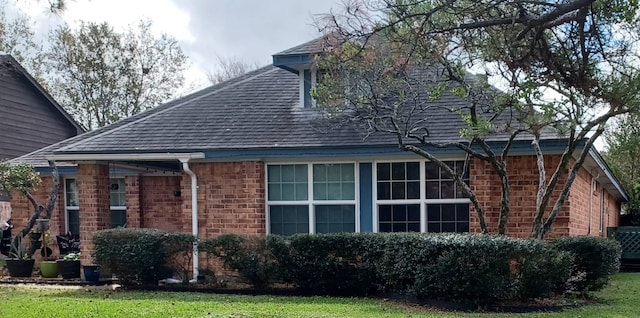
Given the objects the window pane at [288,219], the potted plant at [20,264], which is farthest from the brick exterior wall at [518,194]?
the potted plant at [20,264]

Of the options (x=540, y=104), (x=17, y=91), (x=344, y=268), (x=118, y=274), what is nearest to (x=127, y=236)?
(x=118, y=274)

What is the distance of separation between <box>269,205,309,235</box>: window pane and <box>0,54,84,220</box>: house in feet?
37.4

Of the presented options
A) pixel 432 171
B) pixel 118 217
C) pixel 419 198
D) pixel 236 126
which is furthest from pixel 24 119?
pixel 432 171

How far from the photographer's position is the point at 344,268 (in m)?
9.75

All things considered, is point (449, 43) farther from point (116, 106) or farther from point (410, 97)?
point (116, 106)

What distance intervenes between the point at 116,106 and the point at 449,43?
86.6 ft

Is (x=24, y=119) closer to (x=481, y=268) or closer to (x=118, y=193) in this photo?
(x=118, y=193)

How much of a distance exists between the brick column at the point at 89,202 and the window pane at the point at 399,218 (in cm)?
581

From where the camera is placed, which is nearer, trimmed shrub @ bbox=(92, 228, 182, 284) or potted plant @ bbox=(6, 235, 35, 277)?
trimmed shrub @ bbox=(92, 228, 182, 284)

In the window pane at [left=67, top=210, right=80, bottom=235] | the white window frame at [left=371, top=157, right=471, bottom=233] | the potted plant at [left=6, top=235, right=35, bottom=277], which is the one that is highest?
the white window frame at [left=371, top=157, right=471, bottom=233]

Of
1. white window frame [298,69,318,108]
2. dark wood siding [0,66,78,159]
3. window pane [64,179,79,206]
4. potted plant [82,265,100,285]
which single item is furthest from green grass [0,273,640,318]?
dark wood siding [0,66,78,159]

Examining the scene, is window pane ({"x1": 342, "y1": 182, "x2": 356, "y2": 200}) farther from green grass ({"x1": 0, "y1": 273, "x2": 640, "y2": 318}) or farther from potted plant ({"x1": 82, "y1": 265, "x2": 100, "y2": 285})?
potted plant ({"x1": 82, "y1": 265, "x2": 100, "y2": 285})

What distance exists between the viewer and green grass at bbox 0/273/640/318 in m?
7.72

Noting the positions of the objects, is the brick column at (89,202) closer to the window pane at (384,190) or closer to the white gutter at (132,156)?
the white gutter at (132,156)
